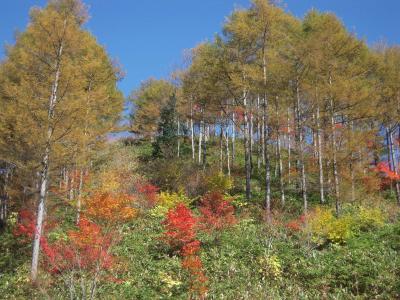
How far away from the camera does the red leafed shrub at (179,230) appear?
47.8ft

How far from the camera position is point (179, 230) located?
1472cm

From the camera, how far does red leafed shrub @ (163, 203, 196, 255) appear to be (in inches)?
573

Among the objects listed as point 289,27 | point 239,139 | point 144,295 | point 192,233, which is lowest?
point 144,295

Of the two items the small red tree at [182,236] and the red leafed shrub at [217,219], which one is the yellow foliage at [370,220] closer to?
the red leafed shrub at [217,219]

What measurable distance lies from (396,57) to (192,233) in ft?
60.7

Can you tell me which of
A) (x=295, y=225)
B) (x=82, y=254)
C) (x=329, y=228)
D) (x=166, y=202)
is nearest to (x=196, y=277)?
(x=82, y=254)

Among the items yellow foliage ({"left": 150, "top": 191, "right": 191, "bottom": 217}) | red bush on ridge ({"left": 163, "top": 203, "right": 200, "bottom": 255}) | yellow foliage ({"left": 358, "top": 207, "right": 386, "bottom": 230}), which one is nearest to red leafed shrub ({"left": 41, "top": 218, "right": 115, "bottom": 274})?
red bush on ridge ({"left": 163, "top": 203, "right": 200, "bottom": 255})

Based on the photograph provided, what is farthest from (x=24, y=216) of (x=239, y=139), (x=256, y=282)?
(x=239, y=139)

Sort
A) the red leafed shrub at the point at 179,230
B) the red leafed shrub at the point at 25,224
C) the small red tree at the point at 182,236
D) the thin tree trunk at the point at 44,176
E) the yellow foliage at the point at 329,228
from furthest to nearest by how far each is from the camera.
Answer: the red leafed shrub at the point at 25,224
the yellow foliage at the point at 329,228
the red leafed shrub at the point at 179,230
the small red tree at the point at 182,236
the thin tree trunk at the point at 44,176

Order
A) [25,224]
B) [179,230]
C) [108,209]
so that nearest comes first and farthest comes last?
[179,230], [108,209], [25,224]

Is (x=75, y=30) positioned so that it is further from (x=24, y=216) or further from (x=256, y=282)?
(x=256, y=282)

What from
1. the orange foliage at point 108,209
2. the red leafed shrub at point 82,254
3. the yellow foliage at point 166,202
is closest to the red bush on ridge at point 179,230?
the red leafed shrub at point 82,254

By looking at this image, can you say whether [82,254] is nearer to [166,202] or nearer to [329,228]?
[166,202]

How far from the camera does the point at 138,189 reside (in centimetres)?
2256
